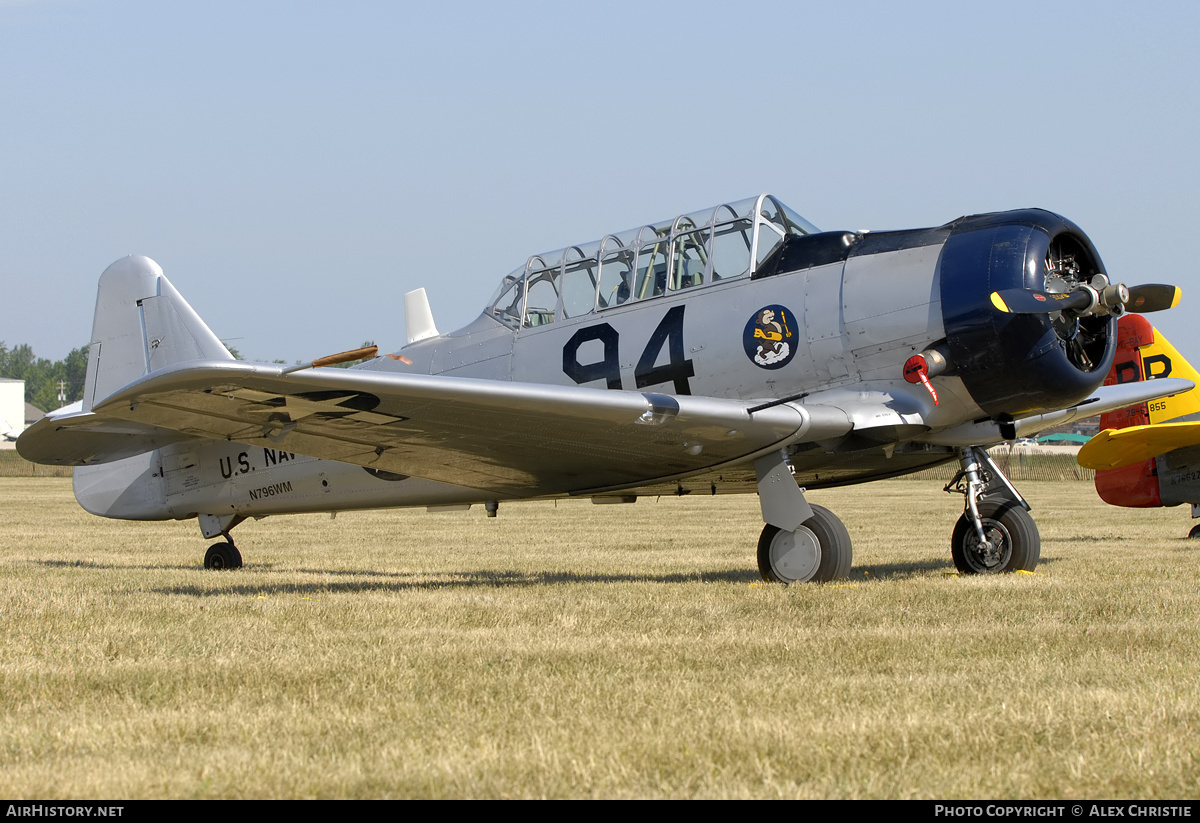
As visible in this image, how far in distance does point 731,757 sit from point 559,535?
14.9 meters

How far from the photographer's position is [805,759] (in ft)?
10.6

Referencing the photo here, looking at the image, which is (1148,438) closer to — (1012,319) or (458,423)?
(1012,319)

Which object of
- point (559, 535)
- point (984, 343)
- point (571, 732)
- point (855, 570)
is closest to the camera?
point (571, 732)

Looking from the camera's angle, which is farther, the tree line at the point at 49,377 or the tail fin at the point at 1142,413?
the tree line at the point at 49,377

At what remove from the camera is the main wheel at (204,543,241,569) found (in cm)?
1226

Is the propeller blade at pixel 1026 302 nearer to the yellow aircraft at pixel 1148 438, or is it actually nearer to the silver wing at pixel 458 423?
the silver wing at pixel 458 423

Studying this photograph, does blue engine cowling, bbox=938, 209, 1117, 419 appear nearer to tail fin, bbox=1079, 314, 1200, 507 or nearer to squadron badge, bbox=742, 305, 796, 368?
squadron badge, bbox=742, 305, 796, 368

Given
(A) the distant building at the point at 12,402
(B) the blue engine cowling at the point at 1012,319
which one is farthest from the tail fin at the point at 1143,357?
(A) the distant building at the point at 12,402

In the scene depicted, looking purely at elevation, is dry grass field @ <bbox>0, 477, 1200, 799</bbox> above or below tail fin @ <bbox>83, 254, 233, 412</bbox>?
below

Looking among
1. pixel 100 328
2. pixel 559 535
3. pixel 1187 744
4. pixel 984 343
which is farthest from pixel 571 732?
pixel 559 535

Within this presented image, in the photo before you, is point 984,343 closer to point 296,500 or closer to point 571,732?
point 571,732

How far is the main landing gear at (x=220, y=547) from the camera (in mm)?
12266

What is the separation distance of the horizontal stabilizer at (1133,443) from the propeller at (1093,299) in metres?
4.56

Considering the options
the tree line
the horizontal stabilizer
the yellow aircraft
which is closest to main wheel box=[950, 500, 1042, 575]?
the horizontal stabilizer
